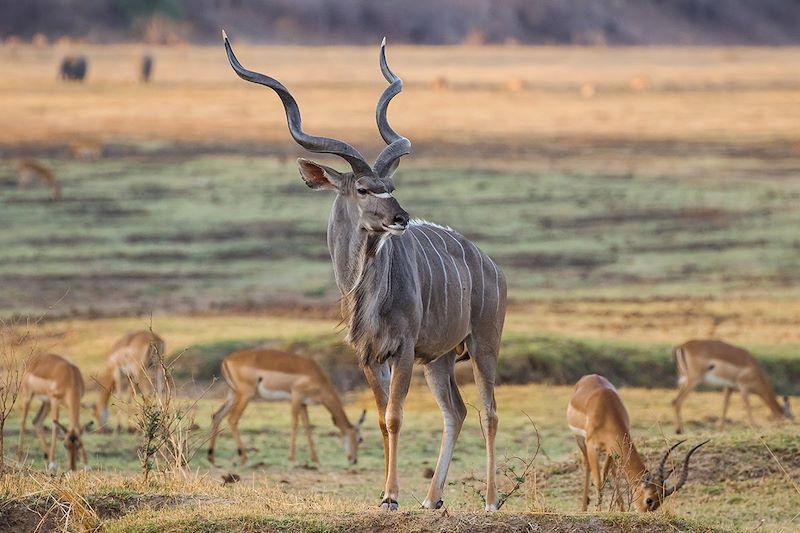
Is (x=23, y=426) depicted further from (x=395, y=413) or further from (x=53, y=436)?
(x=395, y=413)

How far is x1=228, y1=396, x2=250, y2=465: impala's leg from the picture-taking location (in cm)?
1352

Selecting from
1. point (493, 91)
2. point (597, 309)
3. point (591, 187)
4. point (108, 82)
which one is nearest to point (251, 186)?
point (591, 187)

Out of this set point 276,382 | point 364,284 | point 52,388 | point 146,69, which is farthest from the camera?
point 146,69

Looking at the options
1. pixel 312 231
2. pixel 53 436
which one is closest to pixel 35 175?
pixel 312 231

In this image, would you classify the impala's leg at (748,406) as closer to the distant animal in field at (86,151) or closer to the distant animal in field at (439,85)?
the distant animal in field at (86,151)

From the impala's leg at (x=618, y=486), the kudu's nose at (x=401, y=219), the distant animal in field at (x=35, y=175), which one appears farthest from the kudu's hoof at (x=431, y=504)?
the distant animal in field at (x=35, y=175)

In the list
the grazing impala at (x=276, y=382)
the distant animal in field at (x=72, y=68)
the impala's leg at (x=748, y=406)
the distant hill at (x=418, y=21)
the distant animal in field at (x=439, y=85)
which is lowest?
the grazing impala at (x=276, y=382)

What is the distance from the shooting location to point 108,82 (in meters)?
70.7

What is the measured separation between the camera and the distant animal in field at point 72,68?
65.8 meters

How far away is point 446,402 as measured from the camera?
9461 millimetres

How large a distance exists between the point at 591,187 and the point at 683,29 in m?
73.4

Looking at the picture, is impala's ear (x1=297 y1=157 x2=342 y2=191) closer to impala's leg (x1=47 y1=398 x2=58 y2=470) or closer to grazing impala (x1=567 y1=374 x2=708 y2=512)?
grazing impala (x1=567 y1=374 x2=708 y2=512)

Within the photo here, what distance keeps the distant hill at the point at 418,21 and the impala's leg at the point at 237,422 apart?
76886 millimetres

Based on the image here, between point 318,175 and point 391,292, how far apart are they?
0.82 m
